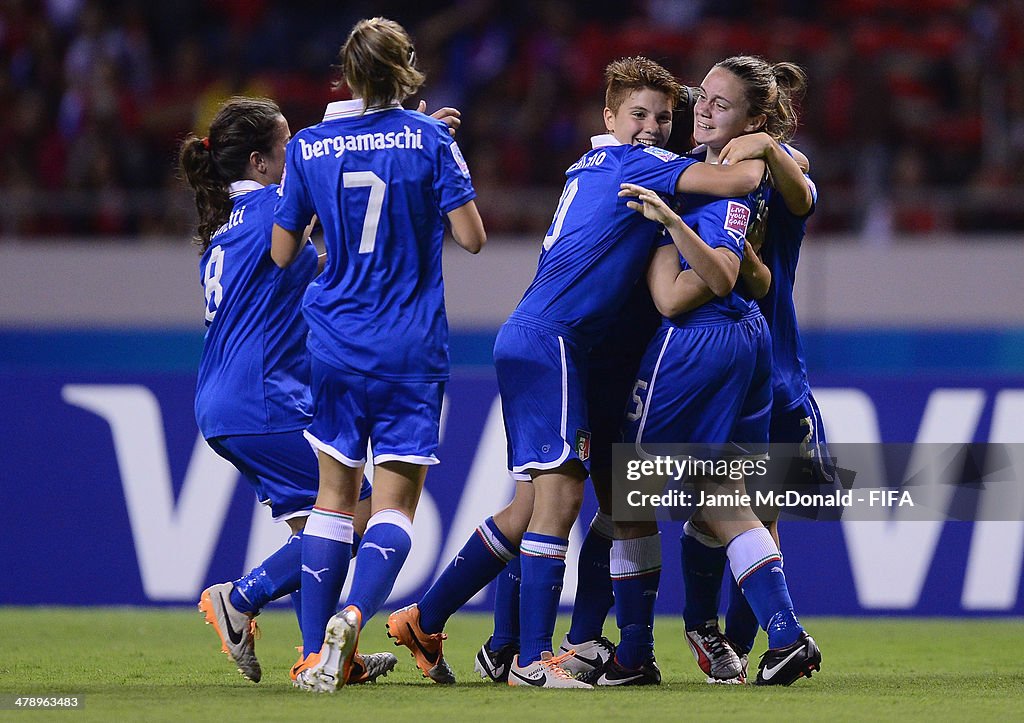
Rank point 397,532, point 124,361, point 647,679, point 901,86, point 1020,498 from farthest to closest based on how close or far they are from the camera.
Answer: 1. point 901,86
2. point 124,361
3. point 1020,498
4. point 647,679
5. point 397,532

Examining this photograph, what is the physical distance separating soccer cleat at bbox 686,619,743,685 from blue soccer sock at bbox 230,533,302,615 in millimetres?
1354

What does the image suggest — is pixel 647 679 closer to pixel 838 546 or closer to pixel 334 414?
pixel 334 414

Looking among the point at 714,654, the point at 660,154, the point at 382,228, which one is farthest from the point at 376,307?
the point at 714,654

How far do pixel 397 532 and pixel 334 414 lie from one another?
41cm

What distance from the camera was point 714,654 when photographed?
492 centimetres

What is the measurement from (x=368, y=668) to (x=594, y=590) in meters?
0.81

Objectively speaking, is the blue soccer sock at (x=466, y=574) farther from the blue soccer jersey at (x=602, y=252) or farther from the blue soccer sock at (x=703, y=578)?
the blue soccer jersey at (x=602, y=252)

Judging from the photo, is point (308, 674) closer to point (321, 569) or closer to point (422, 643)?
point (321, 569)

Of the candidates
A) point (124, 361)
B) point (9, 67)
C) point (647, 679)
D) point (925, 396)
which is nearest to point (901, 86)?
point (925, 396)

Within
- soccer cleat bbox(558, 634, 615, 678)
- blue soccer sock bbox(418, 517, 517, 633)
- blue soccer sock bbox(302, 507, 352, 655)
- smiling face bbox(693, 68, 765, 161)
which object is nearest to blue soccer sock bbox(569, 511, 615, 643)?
soccer cleat bbox(558, 634, 615, 678)

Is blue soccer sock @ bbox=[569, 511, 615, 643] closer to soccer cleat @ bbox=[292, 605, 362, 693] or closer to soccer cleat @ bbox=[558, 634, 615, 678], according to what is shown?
soccer cleat @ bbox=[558, 634, 615, 678]

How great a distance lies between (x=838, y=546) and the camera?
7.38 metres

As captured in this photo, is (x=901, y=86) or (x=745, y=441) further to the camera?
(x=901, y=86)

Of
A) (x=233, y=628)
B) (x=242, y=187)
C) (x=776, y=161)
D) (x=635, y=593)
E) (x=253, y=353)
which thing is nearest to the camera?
(x=776, y=161)
